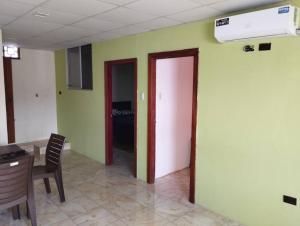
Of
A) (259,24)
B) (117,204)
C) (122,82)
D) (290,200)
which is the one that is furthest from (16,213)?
(122,82)

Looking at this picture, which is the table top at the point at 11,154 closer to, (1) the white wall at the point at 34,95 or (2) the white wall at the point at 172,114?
(2) the white wall at the point at 172,114

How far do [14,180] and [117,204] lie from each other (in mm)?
1399

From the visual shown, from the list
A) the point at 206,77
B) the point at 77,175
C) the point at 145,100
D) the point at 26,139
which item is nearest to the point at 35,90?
the point at 26,139

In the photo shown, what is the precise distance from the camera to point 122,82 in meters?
7.12

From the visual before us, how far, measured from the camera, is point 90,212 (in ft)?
10.1

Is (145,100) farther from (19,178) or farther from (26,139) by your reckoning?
(26,139)

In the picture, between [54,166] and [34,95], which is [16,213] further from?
[34,95]

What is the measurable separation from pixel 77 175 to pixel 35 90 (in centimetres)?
265

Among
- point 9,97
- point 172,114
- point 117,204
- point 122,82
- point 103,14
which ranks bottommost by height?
point 117,204

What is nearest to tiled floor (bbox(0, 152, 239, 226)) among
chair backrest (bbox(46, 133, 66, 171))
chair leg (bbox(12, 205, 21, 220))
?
chair leg (bbox(12, 205, 21, 220))

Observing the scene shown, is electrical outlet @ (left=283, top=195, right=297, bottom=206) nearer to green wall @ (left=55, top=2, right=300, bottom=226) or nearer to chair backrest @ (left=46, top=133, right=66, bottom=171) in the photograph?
green wall @ (left=55, top=2, right=300, bottom=226)

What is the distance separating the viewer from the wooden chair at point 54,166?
3.12m

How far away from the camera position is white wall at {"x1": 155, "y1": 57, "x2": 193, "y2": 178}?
395cm

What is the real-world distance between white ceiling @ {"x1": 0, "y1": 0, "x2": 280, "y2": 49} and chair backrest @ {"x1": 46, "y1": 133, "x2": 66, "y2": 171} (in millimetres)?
1493
